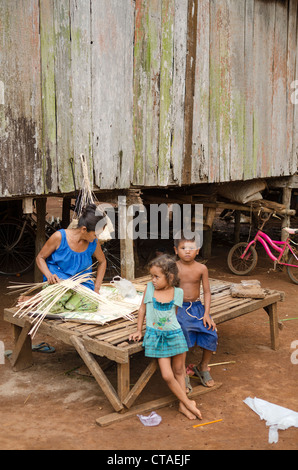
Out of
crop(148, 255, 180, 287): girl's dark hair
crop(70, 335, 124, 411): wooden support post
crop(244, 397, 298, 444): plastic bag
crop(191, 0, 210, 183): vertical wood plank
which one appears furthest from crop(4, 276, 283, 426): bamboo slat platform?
crop(191, 0, 210, 183): vertical wood plank

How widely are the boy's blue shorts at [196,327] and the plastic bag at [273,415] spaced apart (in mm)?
550

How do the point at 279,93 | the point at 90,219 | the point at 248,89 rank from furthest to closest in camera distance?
the point at 279,93, the point at 248,89, the point at 90,219

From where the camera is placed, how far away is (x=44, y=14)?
4.71m

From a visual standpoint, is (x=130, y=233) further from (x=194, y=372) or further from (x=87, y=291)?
(x=194, y=372)

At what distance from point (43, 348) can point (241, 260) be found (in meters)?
4.76

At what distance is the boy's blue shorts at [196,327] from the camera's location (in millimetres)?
4305

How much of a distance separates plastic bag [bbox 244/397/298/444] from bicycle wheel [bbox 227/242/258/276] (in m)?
4.72

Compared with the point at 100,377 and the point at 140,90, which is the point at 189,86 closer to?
the point at 140,90

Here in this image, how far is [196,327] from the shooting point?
14.1ft

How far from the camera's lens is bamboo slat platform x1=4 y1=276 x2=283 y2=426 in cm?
378

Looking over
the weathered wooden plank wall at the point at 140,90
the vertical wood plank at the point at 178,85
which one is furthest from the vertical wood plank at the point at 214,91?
the vertical wood plank at the point at 178,85

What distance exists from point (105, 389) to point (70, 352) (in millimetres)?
1434

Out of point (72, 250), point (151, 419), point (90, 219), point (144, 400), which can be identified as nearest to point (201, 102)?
point (90, 219)
